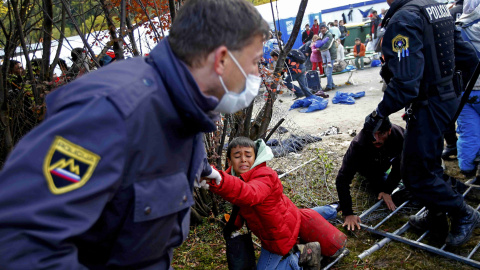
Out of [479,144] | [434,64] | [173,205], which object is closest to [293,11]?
[479,144]

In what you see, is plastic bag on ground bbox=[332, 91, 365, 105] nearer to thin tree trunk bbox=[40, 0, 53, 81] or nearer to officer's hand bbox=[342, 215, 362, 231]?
officer's hand bbox=[342, 215, 362, 231]

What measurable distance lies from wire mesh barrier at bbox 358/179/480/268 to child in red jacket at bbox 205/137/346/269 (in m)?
0.40

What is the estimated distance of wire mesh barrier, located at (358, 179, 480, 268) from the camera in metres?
2.90

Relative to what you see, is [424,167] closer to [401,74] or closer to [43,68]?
[401,74]

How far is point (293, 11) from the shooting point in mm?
16750

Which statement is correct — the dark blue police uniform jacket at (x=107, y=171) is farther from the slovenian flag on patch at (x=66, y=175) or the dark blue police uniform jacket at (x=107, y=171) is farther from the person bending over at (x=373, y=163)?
the person bending over at (x=373, y=163)

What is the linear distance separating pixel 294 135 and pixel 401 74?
2.88 metres

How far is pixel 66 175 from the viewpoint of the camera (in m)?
0.87

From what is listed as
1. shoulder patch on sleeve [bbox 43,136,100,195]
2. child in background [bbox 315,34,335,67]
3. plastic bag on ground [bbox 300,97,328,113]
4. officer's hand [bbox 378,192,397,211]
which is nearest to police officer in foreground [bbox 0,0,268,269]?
shoulder patch on sleeve [bbox 43,136,100,195]

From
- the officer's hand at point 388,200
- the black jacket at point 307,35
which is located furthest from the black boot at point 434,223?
the black jacket at point 307,35

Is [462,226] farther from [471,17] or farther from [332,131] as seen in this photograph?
[332,131]

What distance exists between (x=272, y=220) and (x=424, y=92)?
1499 mm

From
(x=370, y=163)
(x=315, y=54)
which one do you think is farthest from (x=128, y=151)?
(x=315, y=54)

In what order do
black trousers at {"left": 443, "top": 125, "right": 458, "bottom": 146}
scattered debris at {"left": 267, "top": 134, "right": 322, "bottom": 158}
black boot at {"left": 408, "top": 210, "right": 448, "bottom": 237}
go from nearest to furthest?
black boot at {"left": 408, "top": 210, "right": 448, "bottom": 237} < black trousers at {"left": 443, "top": 125, "right": 458, "bottom": 146} < scattered debris at {"left": 267, "top": 134, "right": 322, "bottom": 158}
